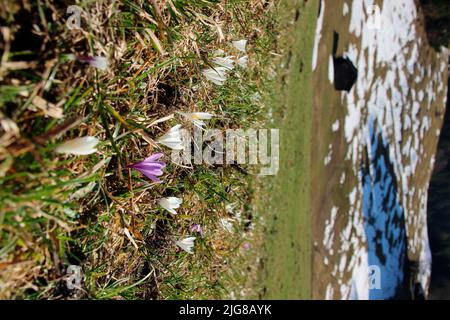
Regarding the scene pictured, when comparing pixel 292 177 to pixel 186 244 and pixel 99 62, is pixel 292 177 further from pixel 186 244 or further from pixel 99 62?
pixel 99 62

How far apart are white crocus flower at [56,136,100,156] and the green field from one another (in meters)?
4.10

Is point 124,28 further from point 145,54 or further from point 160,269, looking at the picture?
point 160,269

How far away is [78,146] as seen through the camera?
6.43 feet

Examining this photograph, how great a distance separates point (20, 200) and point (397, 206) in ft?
40.5

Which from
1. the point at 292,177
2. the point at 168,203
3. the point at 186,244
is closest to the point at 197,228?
Result: the point at 186,244

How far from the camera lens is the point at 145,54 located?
108 inches

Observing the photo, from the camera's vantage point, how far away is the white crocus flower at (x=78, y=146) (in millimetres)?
1890

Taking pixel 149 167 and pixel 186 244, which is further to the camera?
pixel 186 244

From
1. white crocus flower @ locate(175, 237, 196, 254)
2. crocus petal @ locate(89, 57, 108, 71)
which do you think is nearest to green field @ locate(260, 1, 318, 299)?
white crocus flower @ locate(175, 237, 196, 254)

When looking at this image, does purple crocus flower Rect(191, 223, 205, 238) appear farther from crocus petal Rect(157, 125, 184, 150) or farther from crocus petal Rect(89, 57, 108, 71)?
crocus petal Rect(89, 57, 108, 71)

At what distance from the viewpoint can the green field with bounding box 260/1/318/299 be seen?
641 centimetres

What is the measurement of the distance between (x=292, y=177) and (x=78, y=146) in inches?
210

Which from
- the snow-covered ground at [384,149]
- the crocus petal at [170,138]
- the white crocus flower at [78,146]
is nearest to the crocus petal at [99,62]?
the white crocus flower at [78,146]

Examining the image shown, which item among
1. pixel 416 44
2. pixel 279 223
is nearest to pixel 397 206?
pixel 416 44
